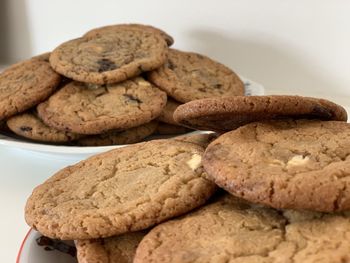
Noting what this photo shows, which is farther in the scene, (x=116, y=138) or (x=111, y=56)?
(x=111, y=56)

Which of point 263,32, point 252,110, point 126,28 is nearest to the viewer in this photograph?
point 252,110

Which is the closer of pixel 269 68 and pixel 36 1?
pixel 269 68

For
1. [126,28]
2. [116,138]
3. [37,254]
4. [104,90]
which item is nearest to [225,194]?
[37,254]

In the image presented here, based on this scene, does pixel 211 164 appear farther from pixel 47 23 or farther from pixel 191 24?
pixel 47 23

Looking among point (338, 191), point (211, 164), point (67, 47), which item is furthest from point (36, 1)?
point (338, 191)

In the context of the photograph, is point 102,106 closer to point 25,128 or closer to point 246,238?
point 25,128

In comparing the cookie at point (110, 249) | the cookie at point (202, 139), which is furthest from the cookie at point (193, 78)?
the cookie at point (110, 249)
